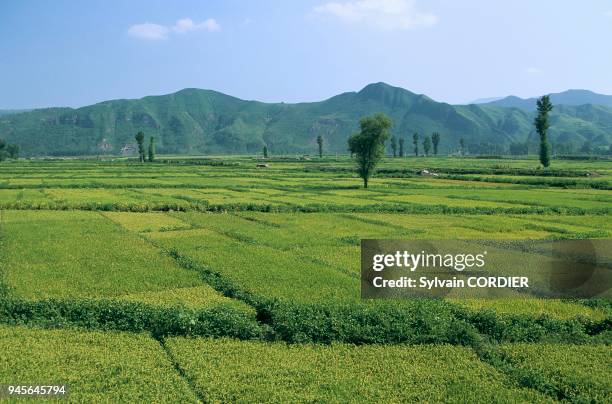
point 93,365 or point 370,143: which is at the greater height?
point 370,143

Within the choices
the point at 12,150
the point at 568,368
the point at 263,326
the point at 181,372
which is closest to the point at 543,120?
the point at 568,368

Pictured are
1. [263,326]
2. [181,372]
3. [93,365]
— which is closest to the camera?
[181,372]

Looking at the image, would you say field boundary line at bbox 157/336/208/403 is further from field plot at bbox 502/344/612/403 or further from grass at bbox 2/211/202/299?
field plot at bbox 502/344/612/403

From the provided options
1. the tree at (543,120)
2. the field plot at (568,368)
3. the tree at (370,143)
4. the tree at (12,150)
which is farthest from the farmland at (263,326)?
the tree at (12,150)

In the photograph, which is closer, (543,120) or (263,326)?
(263,326)

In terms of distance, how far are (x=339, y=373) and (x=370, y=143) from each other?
212ft

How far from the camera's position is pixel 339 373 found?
A: 14.4 metres

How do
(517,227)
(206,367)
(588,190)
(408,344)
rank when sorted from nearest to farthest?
(206,367), (408,344), (517,227), (588,190)

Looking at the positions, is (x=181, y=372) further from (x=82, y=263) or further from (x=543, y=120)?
(x=543, y=120)

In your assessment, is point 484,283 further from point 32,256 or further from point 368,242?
point 32,256

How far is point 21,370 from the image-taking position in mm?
14211

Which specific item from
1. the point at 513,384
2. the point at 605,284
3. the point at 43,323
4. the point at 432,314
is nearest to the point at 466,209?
the point at 605,284

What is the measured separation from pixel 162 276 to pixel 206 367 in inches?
389

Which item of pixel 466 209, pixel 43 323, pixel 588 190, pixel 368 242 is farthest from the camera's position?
pixel 588 190
